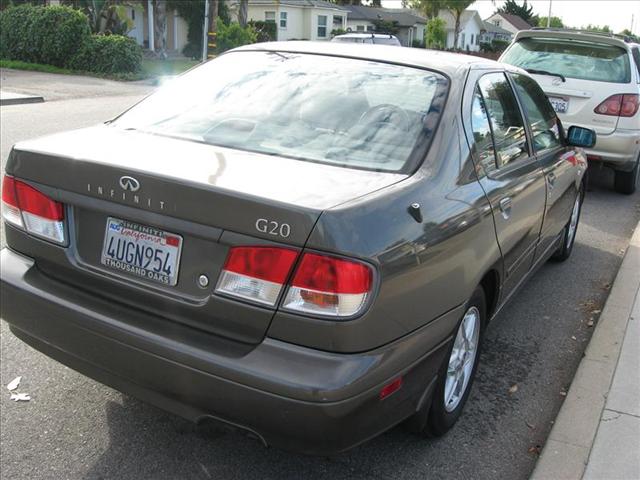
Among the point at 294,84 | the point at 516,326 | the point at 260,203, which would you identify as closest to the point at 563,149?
the point at 516,326

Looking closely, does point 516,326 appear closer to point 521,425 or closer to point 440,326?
point 521,425

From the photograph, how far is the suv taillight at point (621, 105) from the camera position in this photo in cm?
775

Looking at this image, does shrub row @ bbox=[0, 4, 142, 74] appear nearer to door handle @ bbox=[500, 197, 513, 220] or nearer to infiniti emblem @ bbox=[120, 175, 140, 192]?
door handle @ bbox=[500, 197, 513, 220]

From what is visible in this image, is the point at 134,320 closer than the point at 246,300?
No

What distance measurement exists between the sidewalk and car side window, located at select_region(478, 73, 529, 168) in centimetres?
126

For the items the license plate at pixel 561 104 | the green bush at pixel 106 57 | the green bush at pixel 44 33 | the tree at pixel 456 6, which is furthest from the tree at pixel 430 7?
the license plate at pixel 561 104

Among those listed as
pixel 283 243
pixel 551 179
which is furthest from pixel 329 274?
pixel 551 179

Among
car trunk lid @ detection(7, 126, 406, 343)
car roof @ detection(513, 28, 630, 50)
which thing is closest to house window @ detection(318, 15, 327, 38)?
car roof @ detection(513, 28, 630, 50)

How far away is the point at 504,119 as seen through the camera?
3.62 meters

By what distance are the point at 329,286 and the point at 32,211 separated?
1.36 m

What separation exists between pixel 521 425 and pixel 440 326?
104cm

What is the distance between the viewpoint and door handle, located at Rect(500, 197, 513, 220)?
323 cm

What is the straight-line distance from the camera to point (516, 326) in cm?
446

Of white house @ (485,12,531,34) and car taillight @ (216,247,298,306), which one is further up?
white house @ (485,12,531,34)
